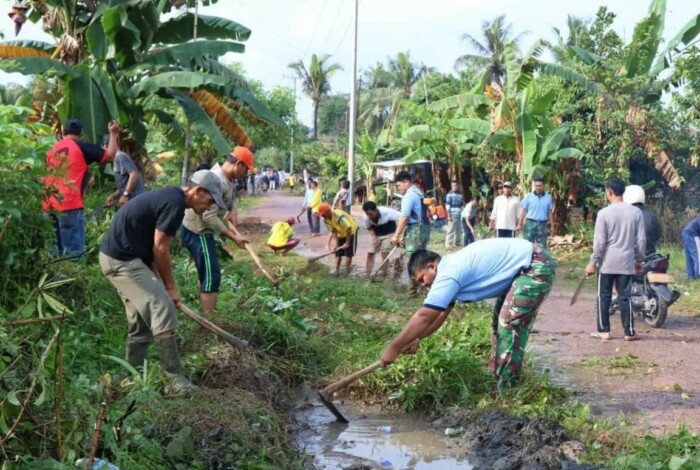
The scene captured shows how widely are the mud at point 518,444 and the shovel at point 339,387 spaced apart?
840 mm

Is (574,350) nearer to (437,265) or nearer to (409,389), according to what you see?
(409,389)

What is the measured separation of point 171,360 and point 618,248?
5.09 metres

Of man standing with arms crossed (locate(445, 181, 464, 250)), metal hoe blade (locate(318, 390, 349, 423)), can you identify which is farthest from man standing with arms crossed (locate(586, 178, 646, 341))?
man standing with arms crossed (locate(445, 181, 464, 250))

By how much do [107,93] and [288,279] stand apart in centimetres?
384

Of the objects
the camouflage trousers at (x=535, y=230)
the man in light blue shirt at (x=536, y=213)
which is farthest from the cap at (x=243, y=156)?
the camouflage trousers at (x=535, y=230)

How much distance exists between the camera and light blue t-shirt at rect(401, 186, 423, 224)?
11297mm

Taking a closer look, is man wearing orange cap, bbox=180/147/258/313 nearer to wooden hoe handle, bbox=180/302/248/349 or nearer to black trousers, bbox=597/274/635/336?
wooden hoe handle, bbox=180/302/248/349

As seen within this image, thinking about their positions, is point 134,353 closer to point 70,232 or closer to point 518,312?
point 70,232

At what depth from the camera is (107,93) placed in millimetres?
11078

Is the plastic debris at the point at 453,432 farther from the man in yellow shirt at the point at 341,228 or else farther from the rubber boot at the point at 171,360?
the man in yellow shirt at the point at 341,228

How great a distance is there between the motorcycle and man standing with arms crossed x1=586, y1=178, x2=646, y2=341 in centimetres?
68

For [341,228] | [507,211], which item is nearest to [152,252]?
[341,228]

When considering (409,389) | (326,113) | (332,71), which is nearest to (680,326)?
(409,389)

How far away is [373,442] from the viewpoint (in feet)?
18.3
